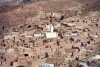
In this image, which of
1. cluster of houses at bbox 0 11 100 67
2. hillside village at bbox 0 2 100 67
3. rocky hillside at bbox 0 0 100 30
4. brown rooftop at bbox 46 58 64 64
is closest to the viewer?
hillside village at bbox 0 2 100 67

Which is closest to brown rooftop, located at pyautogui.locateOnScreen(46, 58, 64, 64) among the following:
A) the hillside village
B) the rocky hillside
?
the hillside village

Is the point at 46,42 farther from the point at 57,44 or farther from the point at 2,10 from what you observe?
the point at 2,10

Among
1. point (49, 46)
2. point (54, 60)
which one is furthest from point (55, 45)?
point (54, 60)

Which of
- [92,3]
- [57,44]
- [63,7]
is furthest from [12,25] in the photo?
[57,44]

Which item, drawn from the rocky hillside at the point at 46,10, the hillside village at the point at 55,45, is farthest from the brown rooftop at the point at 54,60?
the rocky hillside at the point at 46,10

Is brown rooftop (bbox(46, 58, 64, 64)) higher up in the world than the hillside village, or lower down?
lower down

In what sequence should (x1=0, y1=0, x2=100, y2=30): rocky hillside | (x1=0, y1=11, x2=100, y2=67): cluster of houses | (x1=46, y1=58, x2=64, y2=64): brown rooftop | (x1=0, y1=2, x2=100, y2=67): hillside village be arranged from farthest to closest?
(x1=0, y1=0, x2=100, y2=30): rocky hillside → (x1=46, y1=58, x2=64, y2=64): brown rooftop → (x1=0, y1=11, x2=100, y2=67): cluster of houses → (x1=0, y1=2, x2=100, y2=67): hillside village

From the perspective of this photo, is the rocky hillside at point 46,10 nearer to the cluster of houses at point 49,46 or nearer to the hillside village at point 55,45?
the hillside village at point 55,45

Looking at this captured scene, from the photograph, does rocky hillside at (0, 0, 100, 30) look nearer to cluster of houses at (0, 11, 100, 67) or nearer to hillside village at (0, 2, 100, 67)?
hillside village at (0, 2, 100, 67)
